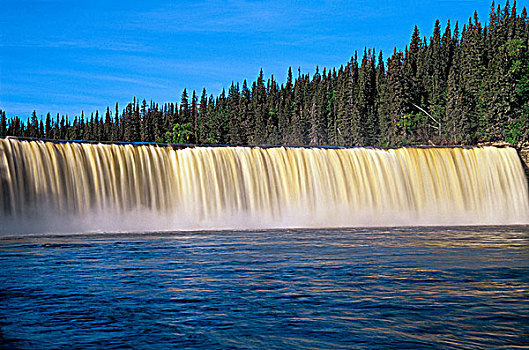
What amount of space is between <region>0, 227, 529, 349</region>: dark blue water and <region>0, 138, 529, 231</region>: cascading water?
10.2 m

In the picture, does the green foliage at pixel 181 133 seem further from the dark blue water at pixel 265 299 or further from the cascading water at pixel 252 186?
the dark blue water at pixel 265 299

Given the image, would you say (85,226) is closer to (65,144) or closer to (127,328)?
(65,144)

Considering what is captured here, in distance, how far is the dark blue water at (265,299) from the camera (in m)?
5.97

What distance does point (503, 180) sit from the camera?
33250 mm

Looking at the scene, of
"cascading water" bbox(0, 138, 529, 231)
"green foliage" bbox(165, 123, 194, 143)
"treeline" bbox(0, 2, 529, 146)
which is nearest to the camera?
"cascading water" bbox(0, 138, 529, 231)

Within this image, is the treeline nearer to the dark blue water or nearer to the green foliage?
the green foliage

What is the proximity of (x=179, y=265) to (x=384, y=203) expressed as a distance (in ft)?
65.1

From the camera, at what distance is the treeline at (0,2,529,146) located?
58750mm

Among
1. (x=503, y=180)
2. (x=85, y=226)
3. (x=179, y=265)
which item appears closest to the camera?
(x=179, y=265)

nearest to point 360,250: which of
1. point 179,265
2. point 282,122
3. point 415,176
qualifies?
point 179,265

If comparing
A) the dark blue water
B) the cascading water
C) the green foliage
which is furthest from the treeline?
the dark blue water

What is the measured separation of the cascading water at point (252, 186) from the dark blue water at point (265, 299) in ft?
33.3

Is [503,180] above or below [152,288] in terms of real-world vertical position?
above

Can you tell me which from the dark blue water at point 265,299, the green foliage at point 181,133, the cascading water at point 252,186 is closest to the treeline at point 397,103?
the green foliage at point 181,133
